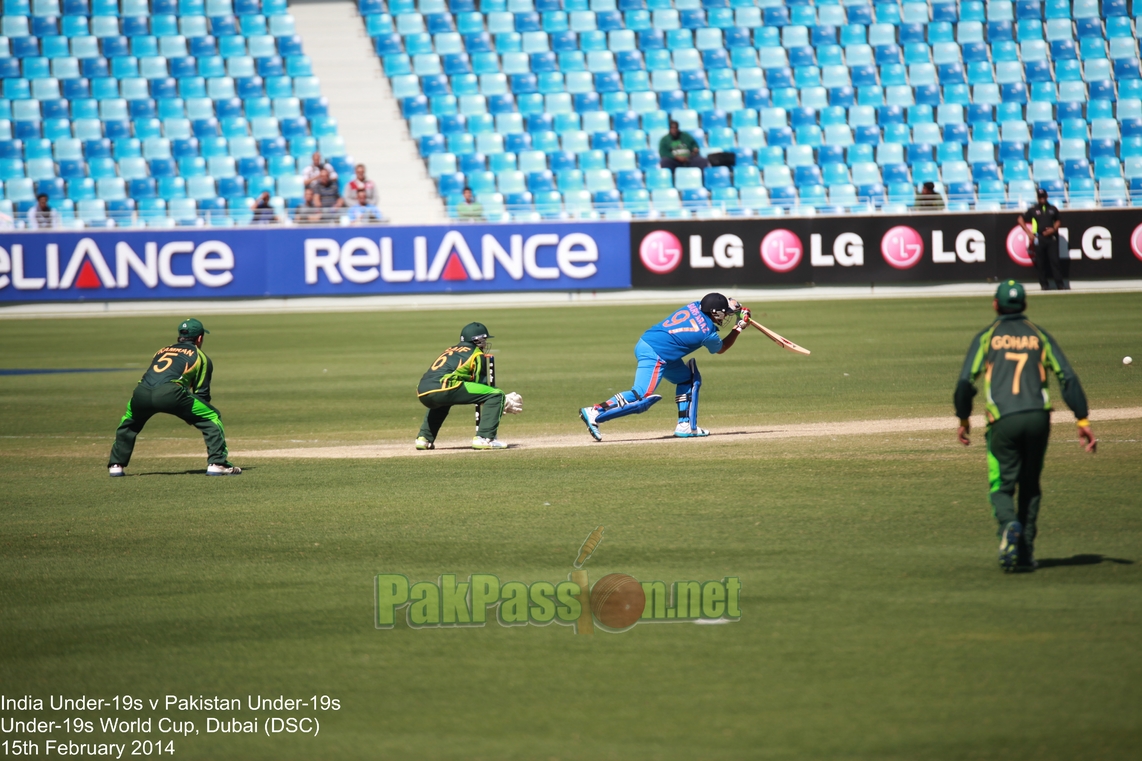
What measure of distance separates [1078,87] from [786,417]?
26.0 meters

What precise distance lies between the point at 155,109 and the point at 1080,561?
3496cm

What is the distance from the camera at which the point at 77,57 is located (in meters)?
37.8

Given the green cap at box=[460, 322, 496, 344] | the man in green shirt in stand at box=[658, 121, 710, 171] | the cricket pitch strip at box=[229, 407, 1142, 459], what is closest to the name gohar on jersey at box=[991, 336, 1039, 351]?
the cricket pitch strip at box=[229, 407, 1142, 459]

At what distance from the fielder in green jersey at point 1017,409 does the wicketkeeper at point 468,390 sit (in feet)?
21.1

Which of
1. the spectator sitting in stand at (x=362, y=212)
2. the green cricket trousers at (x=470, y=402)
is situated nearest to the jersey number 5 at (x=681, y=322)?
the green cricket trousers at (x=470, y=402)

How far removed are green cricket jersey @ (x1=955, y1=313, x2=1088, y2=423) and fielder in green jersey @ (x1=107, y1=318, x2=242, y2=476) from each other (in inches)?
286

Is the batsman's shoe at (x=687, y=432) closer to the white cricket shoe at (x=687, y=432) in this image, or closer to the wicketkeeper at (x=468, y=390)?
the white cricket shoe at (x=687, y=432)

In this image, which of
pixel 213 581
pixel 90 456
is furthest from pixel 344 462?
pixel 213 581

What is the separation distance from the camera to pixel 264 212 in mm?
32438

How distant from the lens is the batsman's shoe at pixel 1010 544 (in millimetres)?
7016

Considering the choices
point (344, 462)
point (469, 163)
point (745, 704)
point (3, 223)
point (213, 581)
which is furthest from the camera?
point (469, 163)

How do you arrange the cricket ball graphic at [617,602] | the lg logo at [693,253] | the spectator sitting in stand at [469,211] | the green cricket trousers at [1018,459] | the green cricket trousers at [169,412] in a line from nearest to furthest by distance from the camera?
the cricket ball graphic at [617,602] < the green cricket trousers at [1018,459] < the green cricket trousers at [169,412] < the lg logo at [693,253] < the spectator sitting in stand at [469,211]

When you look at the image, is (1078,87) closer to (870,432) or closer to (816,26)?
(816,26)

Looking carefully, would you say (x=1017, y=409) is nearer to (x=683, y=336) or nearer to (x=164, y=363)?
(x=683, y=336)
